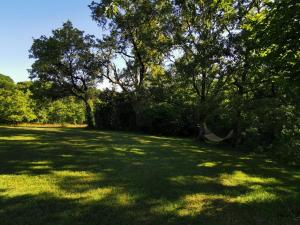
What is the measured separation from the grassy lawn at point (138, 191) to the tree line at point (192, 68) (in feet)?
7.69

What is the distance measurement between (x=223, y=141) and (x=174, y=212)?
50.0 ft

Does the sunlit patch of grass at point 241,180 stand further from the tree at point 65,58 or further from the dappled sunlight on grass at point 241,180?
the tree at point 65,58

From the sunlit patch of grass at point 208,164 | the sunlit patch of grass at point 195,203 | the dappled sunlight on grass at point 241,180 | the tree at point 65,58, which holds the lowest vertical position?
the sunlit patch of grass at point 195,203

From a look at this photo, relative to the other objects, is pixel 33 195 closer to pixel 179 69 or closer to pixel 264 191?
pixel 264 191

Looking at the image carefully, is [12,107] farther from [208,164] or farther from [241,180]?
[241,180]

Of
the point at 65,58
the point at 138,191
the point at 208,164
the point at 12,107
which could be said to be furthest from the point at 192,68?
the point at 12,107

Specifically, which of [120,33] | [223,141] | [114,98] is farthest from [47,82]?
[223,141]

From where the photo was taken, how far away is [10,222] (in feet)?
14.9

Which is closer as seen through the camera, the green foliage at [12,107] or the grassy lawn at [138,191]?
the grassy lawn at [138,191]

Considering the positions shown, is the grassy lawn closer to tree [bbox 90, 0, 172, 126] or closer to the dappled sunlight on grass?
the dappled sunlight on grass

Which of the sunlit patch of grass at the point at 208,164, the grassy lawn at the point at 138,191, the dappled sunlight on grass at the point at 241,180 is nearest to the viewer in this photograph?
the grassy lawn at the point at 138,191

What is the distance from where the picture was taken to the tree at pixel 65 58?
1272 inches

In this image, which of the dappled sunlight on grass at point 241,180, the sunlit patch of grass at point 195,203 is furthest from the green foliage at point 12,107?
the sunlit patch of grass at point 195,203

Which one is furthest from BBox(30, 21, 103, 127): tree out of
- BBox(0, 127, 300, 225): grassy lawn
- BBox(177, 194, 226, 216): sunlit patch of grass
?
BBox(177, 194, 226, 216): sunlit patch of grass
